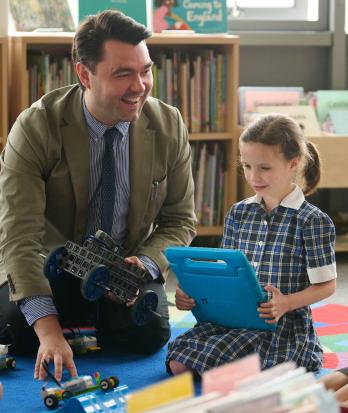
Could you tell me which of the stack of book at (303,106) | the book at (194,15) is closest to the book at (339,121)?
the stack of book at (303,106)

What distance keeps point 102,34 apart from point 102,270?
0.59 metres

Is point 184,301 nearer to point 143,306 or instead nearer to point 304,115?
point 143,306

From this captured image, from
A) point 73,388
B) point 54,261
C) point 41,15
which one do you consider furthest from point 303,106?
point 73,388

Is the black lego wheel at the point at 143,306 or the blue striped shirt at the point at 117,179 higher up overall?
the blue striped shirt at the point at 117,179

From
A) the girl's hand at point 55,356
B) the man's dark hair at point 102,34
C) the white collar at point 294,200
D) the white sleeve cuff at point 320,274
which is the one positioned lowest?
the girl's hand at point 55,356

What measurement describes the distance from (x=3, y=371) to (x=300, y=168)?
2.76ft

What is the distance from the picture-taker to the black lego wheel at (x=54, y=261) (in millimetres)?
1951

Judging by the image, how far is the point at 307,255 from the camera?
80.2 inches

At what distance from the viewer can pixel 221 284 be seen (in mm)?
1978

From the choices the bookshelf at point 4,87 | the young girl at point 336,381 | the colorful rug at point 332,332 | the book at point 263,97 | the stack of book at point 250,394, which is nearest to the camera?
the stack of book at point 250,394

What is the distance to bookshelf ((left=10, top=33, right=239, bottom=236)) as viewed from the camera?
3.12 meters

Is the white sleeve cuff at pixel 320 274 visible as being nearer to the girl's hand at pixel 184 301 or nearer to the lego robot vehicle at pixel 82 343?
the girl's hand at pixel 184 301

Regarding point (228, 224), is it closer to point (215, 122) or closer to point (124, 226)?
point (124, 226)

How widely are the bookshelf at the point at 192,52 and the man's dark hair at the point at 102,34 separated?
98 cm
